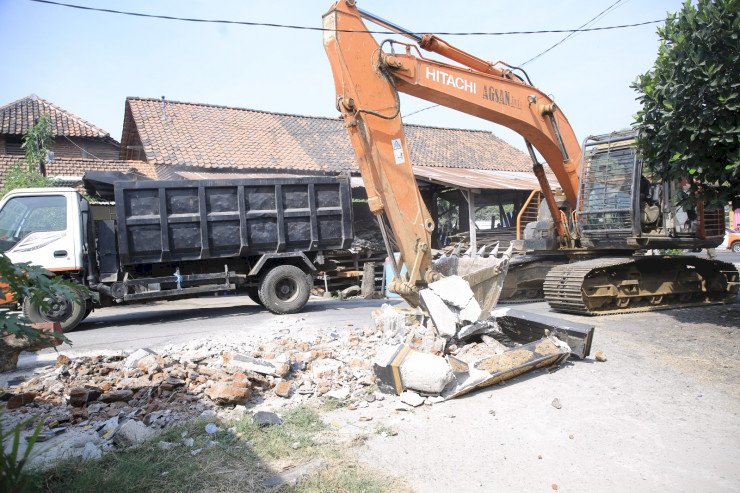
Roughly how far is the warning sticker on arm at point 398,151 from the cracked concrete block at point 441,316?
6.01 feet

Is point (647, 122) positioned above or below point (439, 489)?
above

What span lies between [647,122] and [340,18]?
14.7ft

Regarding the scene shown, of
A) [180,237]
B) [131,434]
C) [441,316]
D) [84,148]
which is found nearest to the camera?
[131,434]

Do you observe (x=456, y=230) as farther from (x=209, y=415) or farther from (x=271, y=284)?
(x=209, y=415)

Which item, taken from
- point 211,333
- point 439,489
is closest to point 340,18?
point 211,333

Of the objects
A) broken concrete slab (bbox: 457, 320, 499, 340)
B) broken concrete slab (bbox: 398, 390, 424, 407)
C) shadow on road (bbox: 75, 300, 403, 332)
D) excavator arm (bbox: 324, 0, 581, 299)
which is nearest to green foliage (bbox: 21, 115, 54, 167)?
shadow on road (bbox: 75, 300, 403, 332)

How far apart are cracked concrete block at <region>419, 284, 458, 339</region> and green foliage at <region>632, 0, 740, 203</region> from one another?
153 inches

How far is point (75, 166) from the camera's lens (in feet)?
58.0

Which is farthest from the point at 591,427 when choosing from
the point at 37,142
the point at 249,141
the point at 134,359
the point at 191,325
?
the point at 37,142

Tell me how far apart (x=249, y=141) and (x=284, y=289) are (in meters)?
10.7

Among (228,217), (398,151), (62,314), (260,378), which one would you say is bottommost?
(260,378)

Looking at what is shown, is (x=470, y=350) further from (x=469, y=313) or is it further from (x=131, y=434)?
(x=131, y=434)

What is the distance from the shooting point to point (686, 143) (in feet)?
22.9

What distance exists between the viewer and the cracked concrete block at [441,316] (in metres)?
5.65
